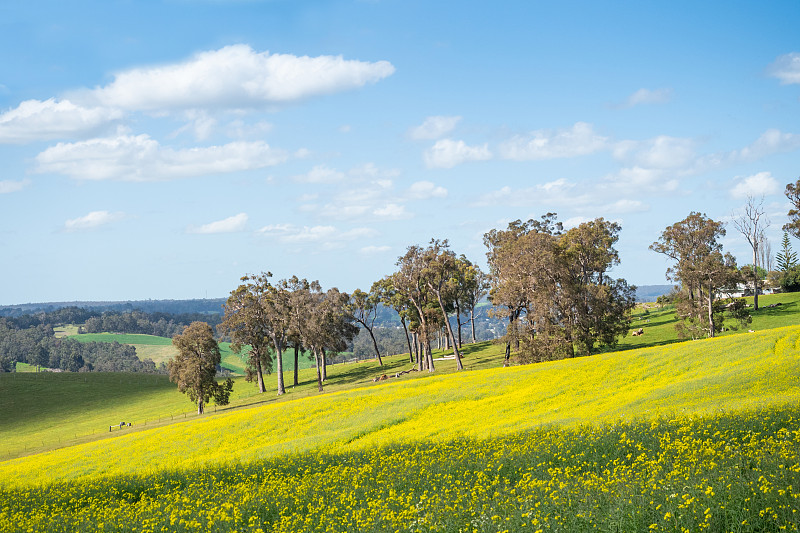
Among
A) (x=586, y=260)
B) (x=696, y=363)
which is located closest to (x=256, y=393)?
(x=586, y=260)

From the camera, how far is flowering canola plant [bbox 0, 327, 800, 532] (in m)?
11.7

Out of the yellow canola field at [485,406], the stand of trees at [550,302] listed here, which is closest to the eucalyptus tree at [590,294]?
the stand of trees at [550,302]

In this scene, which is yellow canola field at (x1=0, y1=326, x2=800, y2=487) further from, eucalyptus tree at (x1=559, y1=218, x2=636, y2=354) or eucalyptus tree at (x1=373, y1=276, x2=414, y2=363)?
eucalyptus tree at (x1=373, y1=276, x2=414, y2=363)

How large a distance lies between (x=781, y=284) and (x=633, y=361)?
85.7m

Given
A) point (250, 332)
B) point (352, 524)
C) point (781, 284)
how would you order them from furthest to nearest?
point (781, 284) < point (250, 332) < point (352, 524)

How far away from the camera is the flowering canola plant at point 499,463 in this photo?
1171 cm

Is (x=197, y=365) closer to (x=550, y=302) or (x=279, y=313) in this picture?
(x=279, y=313)

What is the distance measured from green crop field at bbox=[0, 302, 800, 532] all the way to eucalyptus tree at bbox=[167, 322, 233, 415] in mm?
25390

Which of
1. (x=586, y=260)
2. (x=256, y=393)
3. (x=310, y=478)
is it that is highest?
(x=586, y=260)

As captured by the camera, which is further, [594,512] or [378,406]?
[378,406]

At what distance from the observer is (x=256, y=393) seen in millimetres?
92938

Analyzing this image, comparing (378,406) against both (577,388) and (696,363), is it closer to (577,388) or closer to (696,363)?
(577,388)

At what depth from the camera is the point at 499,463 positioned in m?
17.2

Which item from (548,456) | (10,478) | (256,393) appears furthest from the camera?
(256,393)
